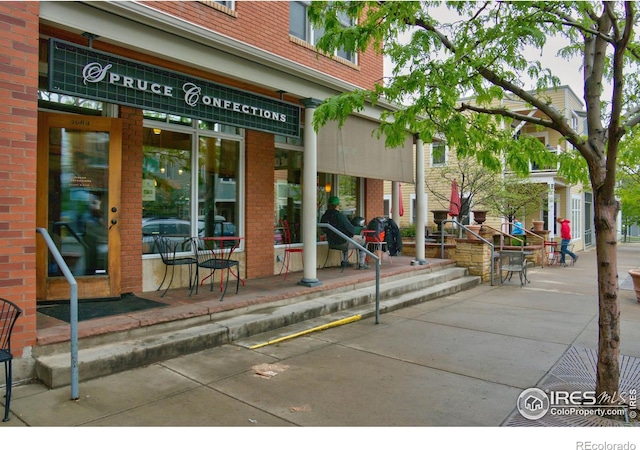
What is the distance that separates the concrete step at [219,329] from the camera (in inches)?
164

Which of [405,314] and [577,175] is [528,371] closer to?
[577,175]

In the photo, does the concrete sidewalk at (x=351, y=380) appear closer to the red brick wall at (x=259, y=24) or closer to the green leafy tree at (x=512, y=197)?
the red brick wall at (x=259, y=24)

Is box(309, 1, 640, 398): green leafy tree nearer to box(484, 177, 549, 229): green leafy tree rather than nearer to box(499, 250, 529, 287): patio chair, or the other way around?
box(499, 250, 529, 287): patio chair

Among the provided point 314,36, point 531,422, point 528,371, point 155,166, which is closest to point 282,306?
point 155,166

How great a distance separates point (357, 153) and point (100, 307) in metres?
5.21

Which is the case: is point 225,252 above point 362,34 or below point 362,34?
below

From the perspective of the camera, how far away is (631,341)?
237 inches

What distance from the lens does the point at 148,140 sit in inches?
269

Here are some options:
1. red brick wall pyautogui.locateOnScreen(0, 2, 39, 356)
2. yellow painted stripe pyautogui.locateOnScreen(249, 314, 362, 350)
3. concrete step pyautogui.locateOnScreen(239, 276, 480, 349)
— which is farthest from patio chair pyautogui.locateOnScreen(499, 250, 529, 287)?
red brick wall pyautogui.locateOnScreen(0, 2, 39, 356)

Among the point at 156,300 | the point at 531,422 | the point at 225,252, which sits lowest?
the point at 531,422

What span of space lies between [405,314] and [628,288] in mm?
6825

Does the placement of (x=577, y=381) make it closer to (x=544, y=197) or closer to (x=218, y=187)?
(x=218, y=187)

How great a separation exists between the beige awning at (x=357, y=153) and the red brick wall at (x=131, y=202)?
296cm

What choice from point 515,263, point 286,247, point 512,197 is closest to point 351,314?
point 286,247
